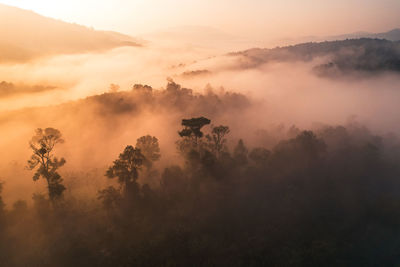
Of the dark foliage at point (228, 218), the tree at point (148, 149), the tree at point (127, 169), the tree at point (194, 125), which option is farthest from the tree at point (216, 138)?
the tree at point (127, 169)

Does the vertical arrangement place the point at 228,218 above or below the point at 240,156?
below

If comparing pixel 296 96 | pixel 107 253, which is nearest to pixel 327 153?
pixel 107 253

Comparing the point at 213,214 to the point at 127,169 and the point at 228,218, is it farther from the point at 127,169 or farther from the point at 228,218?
the point at 127,169

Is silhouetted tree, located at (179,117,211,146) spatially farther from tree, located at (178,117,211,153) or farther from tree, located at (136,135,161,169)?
tree, located at (136,135,161,169)

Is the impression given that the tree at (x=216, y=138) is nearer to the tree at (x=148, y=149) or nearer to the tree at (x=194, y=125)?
the tree at (x=194, y=125)

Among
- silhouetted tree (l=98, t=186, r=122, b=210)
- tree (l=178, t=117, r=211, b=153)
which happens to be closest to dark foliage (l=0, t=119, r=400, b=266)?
silhouetted tree (l=98, t=186, r=122, b=210)

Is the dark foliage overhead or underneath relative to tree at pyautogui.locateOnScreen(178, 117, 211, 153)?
underneath

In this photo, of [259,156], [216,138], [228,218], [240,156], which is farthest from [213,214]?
[259,156]
